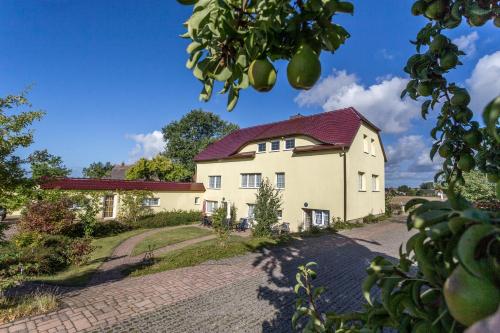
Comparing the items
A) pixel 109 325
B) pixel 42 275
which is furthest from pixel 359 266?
pixel 42 275

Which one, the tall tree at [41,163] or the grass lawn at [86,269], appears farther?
the grass lawn at [86,269]

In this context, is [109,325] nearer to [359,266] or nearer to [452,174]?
[452,174]

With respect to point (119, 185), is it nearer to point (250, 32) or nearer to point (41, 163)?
point (41, 163)

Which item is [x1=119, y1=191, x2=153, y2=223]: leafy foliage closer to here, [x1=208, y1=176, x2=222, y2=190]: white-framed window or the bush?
the bush

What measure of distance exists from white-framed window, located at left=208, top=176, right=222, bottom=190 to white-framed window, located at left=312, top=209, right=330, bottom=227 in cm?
1059

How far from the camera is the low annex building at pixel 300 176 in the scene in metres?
18.3

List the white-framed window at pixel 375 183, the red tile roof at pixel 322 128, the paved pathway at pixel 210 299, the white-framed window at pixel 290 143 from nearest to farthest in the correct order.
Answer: the paved pathway at pixel 210 299 < the red tile roof at pixel 322 128 < the white-framed window at pixel 290 143 < the white-framed window at pixel 375 183

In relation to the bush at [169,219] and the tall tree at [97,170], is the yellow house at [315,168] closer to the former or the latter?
the bush at [169,219]

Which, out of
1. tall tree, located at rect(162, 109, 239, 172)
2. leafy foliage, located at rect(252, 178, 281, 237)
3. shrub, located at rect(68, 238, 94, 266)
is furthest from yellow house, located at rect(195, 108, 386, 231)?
tall tree, located at rect(162, 109, 239, 172)

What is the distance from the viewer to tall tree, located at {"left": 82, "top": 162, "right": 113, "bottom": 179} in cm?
6712

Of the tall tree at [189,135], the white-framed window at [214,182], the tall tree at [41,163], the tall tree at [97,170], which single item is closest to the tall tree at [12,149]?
the tall tree at [41,163]

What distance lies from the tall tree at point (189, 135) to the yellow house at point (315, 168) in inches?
924

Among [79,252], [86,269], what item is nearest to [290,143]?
[79,252]

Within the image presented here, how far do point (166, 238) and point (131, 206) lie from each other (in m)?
6.24
